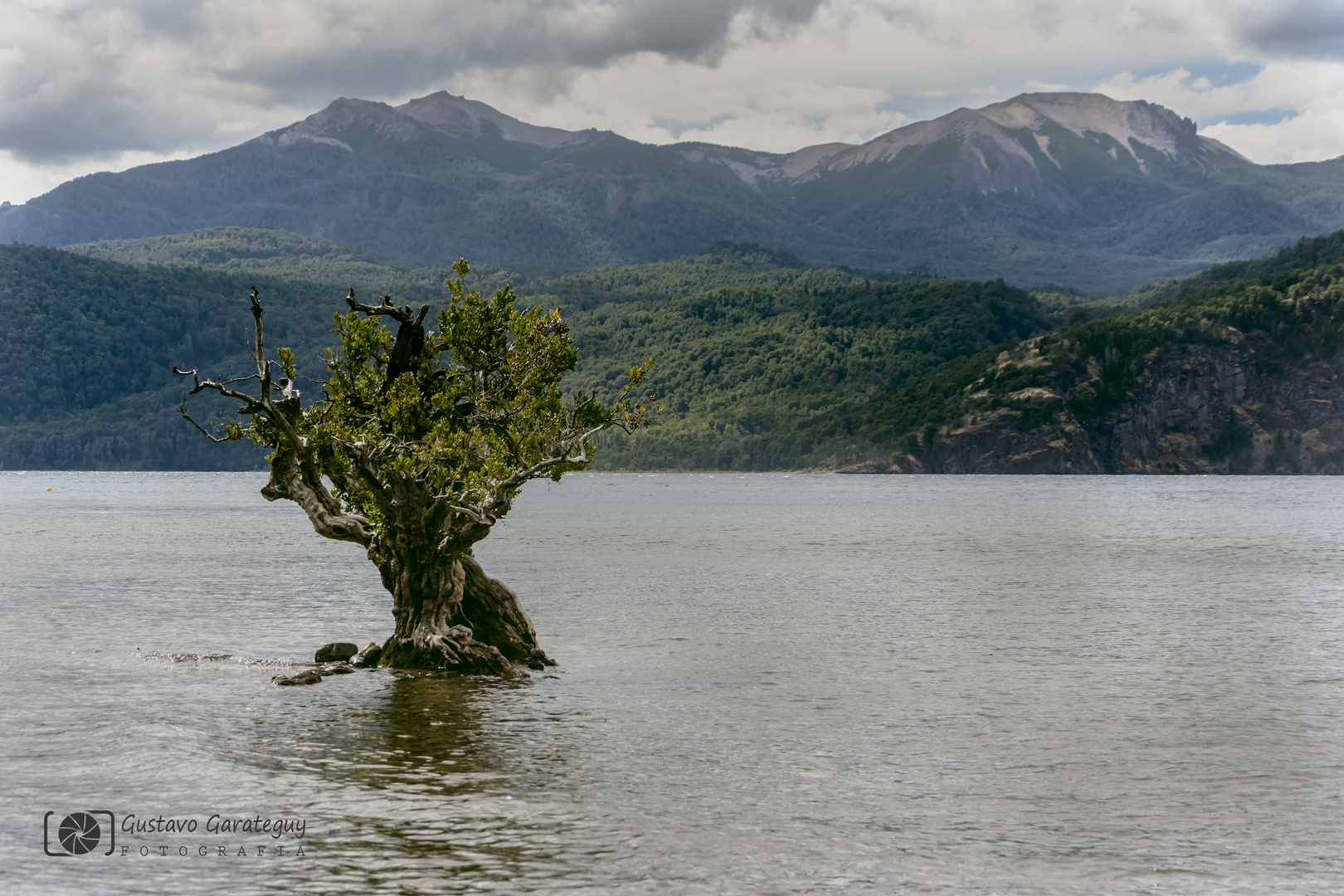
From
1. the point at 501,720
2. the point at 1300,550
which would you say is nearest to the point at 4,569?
the point at 501,720

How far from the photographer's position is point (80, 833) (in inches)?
770

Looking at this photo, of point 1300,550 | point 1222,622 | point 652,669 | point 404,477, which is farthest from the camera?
point 1300,550

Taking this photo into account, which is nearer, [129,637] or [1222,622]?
A: [129,637]

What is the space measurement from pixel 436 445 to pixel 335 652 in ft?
35.9

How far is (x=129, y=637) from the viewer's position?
46.0m

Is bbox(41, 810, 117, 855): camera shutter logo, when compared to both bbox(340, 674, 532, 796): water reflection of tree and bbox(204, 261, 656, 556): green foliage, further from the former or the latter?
bbox(204, 261, 656, 556): green foliage

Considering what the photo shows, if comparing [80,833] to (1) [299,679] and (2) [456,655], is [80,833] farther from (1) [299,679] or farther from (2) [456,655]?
(2) [456,655]

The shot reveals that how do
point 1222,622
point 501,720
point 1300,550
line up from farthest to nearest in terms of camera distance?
point 1300,550, point 1222,622, point 501,720

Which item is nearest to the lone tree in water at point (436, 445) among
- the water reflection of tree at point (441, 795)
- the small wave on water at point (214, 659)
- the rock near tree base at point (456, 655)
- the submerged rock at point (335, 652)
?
the rock near tree base at point (456, 655)

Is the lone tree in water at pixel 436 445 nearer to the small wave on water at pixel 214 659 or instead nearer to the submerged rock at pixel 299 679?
the submerged rock at pixel 299 679

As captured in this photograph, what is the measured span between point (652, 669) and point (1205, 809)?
→ 66.2ft

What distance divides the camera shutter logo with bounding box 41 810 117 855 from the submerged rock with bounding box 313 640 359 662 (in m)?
17.5

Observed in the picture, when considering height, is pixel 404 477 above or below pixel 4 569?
above

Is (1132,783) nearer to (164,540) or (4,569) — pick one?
(4,569)
